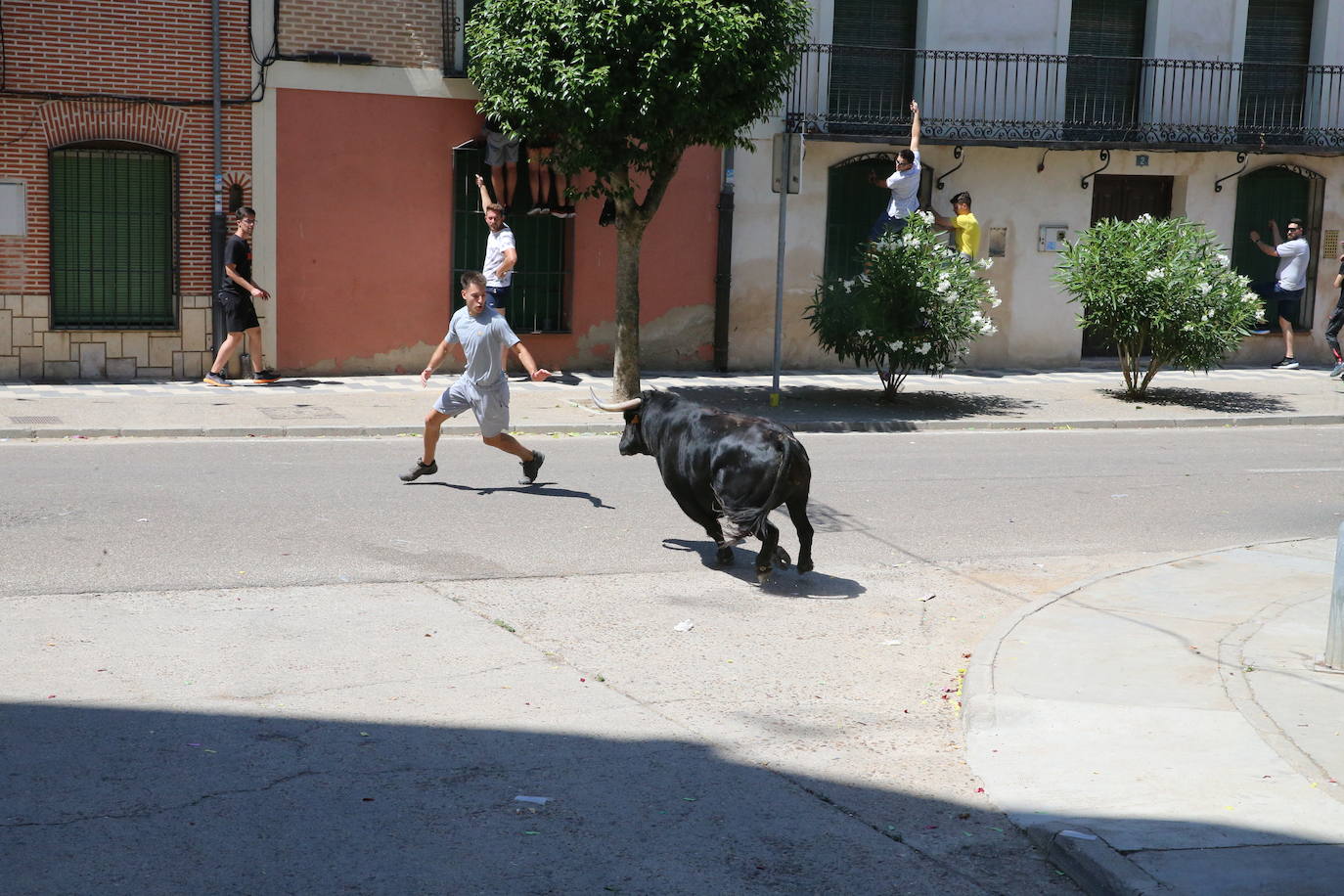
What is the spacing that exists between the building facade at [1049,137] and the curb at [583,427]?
182 inches

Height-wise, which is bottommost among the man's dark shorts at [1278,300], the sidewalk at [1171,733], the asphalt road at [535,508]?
the sidewalk at [1171,733]

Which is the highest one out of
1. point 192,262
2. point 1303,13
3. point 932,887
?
point 1303,13

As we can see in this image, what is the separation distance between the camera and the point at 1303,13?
22203 mm

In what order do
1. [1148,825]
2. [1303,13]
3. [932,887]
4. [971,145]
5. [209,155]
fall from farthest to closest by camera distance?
[1303,13] → [971,145] → [209,155] → [1148,825] → [932,887]

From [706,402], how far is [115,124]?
289 inches

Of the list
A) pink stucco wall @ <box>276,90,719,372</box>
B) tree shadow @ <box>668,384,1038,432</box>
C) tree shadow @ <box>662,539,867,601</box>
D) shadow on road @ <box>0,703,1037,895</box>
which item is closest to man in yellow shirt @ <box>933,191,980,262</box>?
tree shadow @ <box>668,384,1038,432</box>

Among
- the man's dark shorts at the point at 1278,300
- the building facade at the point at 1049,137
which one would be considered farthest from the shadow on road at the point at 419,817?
the man's dark shorts at the point at 1278,300

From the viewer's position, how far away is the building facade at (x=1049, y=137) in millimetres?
20188

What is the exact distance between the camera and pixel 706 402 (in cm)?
1691

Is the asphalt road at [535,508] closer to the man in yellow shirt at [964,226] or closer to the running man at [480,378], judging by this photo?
the running man at [480,378]

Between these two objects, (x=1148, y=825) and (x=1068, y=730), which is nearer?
(x=1148, y=825)

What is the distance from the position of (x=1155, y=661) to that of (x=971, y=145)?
565 inches

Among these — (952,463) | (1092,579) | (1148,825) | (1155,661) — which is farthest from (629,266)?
(1148,825)

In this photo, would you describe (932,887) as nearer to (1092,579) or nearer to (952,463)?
(1092,579)
